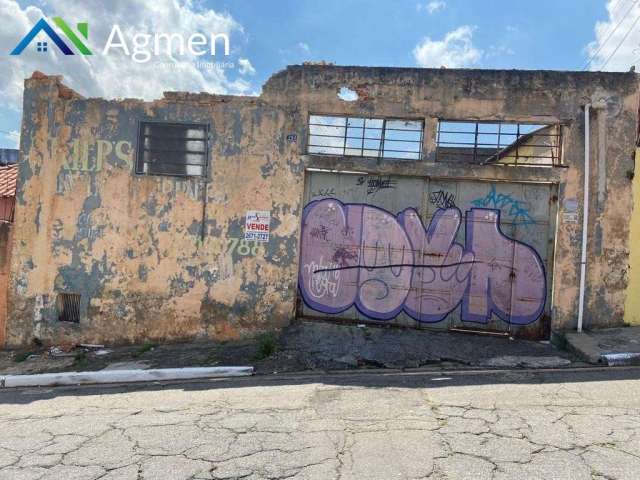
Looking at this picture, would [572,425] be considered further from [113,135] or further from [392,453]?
[113,135]

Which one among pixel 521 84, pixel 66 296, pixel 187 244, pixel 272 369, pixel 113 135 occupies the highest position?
pixel 521 84

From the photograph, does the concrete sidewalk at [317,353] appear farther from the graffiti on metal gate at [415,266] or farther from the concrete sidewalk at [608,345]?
the graffiti on metal gate at [415,266]

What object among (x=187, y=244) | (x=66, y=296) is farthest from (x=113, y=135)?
(x=66, y=296)

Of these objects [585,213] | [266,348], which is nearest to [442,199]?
[585,213]

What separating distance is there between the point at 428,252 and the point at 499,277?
1.09 m

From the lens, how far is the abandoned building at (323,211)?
6.93 m

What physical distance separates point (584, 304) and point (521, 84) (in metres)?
3.28

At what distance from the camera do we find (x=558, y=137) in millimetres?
7129

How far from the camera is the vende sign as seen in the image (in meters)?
7.36

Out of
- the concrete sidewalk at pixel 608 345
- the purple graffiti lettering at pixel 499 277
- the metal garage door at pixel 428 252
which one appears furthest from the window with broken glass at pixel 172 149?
the concrete sidewalk at pixel 608 345

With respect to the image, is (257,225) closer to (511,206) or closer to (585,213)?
(511,206)

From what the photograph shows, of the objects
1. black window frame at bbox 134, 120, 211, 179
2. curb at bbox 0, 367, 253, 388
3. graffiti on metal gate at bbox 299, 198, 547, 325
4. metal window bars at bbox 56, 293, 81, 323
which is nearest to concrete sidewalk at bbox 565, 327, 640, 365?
graffiti on metal gate at bbox 299, 198, 547, 325

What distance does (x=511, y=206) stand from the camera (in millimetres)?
7125

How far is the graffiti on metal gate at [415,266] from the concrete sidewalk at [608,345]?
77 centimetres
